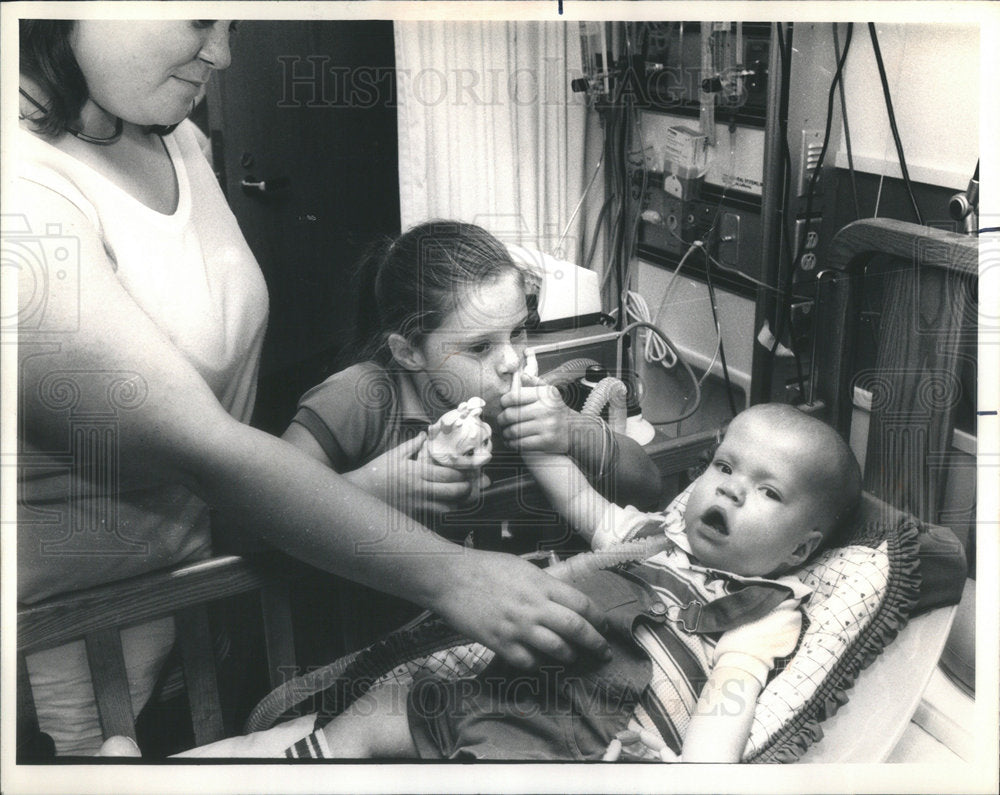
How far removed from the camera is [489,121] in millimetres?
1032

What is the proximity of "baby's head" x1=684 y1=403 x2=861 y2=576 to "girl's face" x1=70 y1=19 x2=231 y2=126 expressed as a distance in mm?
671

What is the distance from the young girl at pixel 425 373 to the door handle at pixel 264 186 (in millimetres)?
117

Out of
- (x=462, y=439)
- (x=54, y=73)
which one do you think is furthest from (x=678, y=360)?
(x=54, y=73)

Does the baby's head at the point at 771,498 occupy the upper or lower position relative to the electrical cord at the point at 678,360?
lower

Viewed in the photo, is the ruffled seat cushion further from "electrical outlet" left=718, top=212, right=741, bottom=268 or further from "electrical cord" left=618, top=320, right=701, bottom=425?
"electrical outlet" left=718, top=212, right=741, bottom=268

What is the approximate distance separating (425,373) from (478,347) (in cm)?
6

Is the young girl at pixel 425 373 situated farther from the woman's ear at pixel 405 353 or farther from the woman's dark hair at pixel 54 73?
the woman's dark hair at pixel 54 73

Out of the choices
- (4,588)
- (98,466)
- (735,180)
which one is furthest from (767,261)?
(4,588)

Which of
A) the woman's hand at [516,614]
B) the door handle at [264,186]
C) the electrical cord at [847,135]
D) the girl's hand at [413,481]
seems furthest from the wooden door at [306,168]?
the electrical cord at [847,135]

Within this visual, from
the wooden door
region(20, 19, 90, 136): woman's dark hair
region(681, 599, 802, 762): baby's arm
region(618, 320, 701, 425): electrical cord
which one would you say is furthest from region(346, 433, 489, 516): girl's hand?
region(20, 19, 90, 136): woman's dark hair

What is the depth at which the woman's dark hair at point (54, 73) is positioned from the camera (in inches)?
38.3

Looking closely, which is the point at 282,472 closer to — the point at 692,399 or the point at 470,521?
the point at 470,521

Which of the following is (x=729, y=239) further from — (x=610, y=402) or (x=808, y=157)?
(x=610, y=402)

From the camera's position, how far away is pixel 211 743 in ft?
3.41
